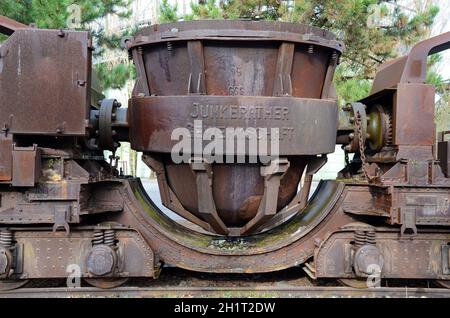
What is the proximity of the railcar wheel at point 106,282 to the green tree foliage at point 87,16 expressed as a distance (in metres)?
5.23

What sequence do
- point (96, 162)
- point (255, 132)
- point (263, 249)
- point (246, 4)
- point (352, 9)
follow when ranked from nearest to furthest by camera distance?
point (255, 132), point (263, 249), point (96, 162), point (352, 9), point (246, 4)

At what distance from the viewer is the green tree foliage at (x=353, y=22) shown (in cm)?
934

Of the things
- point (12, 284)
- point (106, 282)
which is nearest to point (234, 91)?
point (106, 282)

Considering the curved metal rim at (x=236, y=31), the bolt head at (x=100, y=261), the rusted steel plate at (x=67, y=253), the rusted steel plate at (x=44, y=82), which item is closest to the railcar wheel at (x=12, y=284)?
the rusted steel plate at (x=67, y=253)

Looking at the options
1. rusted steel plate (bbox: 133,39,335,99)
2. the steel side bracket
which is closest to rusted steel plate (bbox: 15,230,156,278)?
the steel side bracket

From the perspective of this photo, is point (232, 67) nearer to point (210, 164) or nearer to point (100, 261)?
point (210, 164)

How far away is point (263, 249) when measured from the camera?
4.75 meters

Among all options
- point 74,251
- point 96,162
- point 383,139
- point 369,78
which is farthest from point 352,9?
point 74,251

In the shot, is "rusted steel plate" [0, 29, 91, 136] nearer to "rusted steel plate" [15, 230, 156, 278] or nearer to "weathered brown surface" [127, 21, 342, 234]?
"weathered brown surface" [127, 21, 342, 234]

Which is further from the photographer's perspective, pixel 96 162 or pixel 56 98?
pixel 96 162

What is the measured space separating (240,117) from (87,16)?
6452 millimetres

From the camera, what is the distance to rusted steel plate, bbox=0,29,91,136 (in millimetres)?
4176

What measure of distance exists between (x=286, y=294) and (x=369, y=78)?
738cm

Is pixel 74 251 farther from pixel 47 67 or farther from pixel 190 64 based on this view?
pixel 190 64
